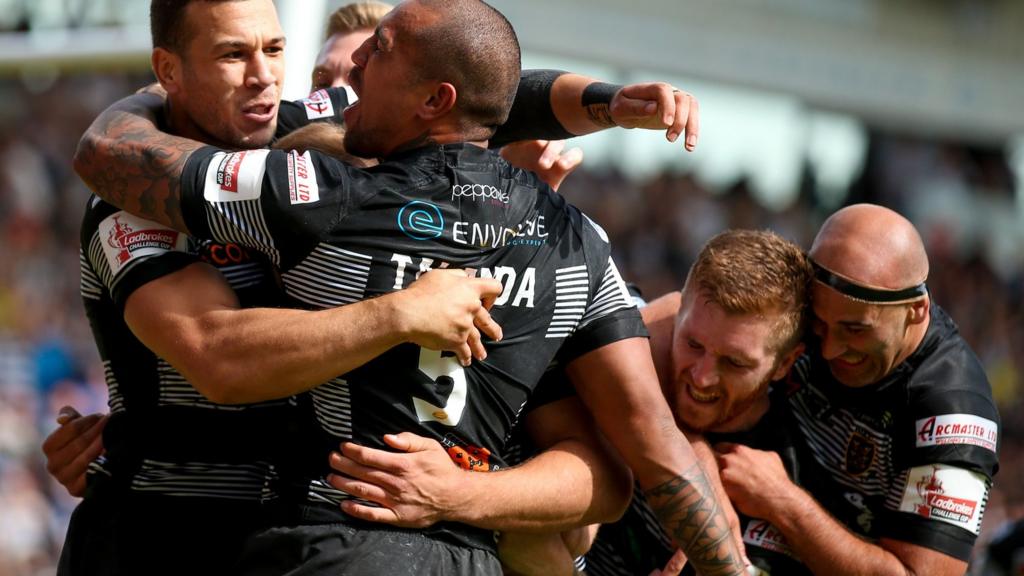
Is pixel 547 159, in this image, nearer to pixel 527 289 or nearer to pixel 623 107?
pixel 623 107

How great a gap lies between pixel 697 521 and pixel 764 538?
73 cm

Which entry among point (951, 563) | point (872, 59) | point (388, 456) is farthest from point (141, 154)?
point (872, 59)

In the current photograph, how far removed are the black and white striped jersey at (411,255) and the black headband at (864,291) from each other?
97cm

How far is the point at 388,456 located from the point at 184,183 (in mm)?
908

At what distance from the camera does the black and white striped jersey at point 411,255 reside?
11.5 ft

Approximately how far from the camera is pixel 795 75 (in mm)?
16469

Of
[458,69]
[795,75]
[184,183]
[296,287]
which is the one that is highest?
[458,69]

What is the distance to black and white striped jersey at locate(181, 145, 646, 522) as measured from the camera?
11.5 ft

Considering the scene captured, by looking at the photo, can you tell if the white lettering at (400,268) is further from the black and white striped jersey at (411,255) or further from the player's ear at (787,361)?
the player's ear at (787,361)

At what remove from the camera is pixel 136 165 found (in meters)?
3.62

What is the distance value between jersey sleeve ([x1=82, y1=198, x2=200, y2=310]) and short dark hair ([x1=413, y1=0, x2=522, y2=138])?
0.84 m

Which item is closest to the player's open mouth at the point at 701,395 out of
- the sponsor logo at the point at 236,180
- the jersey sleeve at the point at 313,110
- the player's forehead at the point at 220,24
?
the jersey sleeve at the point at 313,110

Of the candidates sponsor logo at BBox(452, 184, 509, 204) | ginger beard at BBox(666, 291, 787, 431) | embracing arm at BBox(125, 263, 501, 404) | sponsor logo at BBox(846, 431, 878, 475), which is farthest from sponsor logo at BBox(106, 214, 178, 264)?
sponsor logo at BBox(846, 431, 878, 475)

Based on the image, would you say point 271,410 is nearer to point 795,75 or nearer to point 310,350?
point 310,350
